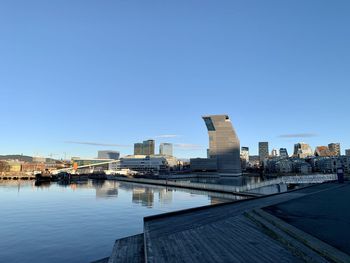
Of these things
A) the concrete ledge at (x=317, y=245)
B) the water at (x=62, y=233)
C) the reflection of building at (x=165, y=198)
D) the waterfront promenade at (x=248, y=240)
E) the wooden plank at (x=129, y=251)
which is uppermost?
the concrete ledge at (x=317, y=245)

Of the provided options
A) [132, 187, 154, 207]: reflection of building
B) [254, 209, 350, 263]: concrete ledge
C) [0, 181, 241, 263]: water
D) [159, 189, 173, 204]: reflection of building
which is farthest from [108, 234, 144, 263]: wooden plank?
[159, 189, 173, 204]: reflection of building

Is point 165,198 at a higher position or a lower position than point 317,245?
lower

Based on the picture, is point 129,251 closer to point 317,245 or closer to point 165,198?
point 317,245

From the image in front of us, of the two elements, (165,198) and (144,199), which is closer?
(144,199)

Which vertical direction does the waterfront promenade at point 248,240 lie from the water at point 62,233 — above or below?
above

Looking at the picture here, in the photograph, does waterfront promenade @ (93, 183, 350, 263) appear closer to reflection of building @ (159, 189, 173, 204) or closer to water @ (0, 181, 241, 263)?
water @ (0, 181, 241, 263)

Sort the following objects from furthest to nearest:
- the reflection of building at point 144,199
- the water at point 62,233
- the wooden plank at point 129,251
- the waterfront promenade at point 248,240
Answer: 1. the reflection of building at point 144,199
2. the water at point 62,233
3. the wooden plank at point 129,251
4. the waterfront promenade at point 248,240

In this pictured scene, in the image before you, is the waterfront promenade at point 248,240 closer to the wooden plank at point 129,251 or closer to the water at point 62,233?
the wooden plank at point 129,251

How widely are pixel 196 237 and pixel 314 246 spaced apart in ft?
19.8

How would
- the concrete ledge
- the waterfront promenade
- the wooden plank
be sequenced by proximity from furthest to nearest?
the wooden plank
the waterfront promenade
the concrete ledge

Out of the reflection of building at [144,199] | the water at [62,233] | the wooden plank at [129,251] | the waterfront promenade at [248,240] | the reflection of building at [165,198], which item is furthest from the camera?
the reflection of building at [165,198]

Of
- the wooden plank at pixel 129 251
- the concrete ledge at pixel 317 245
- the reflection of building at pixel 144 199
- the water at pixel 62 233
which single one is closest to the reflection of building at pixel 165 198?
the reflection of building at pixel 144 199

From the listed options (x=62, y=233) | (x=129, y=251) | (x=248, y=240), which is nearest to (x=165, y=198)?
(x=62, y=233)

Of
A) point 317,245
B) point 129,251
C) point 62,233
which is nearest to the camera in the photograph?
point 317,245
